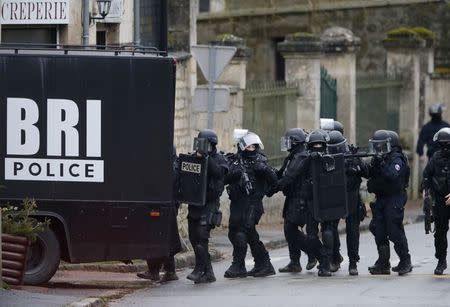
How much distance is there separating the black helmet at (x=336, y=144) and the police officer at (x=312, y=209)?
18 cm

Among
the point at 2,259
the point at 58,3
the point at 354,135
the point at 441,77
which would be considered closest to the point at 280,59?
the point at 441,77

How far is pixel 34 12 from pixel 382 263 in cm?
620

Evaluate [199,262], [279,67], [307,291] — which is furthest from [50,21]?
[279,67]

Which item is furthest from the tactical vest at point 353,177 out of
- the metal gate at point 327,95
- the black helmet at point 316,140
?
the metal gate at point 327,95

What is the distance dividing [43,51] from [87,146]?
46.1 inches

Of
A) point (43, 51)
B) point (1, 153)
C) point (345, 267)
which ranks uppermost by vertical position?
A: point (43, 51)

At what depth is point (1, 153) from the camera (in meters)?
17.7

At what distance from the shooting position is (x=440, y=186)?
62.5 ft

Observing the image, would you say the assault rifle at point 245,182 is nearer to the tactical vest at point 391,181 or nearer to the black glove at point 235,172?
the black glove at point 235,172

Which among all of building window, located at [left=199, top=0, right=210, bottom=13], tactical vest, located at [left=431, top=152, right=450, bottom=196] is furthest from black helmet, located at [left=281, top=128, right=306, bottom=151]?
building window, located at [left=199, top=0, right=210, bottom=13]

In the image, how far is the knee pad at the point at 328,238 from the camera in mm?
19422

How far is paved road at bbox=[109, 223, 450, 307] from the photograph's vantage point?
1656 centimetres

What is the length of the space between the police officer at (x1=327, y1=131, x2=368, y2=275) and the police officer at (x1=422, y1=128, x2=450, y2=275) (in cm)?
80

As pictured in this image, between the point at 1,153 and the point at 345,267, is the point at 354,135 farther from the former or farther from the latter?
the point at 1,153
